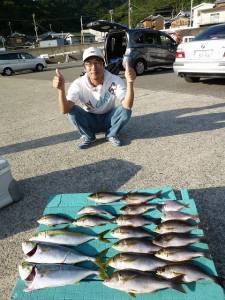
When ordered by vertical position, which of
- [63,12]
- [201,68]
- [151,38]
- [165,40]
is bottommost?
[201,68]

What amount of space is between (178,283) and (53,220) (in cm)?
129

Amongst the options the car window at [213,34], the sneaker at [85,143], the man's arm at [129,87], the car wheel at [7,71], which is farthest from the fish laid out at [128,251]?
the car wheel at [7,71]

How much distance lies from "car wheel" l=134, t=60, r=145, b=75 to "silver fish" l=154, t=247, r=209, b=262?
1209 cm

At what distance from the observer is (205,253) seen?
7.93ft

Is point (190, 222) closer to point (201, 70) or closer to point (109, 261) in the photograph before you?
point (109, 261)

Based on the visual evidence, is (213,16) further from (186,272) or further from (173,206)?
(186,272)

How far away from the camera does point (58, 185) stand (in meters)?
4.20

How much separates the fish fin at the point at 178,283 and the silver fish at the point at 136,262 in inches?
5.8

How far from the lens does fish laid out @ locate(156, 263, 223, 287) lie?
86.7 inches

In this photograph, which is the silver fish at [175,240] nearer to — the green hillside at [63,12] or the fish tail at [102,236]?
the fish tail at [102,236]

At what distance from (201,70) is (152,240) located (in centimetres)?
709

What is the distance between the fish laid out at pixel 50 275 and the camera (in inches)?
89.6

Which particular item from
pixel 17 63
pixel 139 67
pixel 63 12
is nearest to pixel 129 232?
pixel 139 67

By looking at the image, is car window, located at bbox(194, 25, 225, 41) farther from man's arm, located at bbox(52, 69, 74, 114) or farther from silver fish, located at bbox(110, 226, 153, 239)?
silver fish, located at bbox(110, 226, 153, 239)
